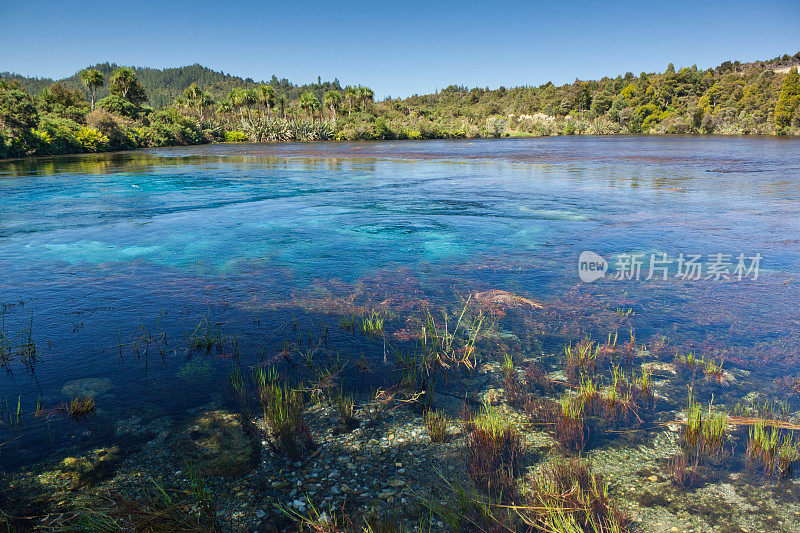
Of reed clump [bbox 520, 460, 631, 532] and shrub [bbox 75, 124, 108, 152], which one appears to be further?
shrub [bbox 75, 124, 108, 152]

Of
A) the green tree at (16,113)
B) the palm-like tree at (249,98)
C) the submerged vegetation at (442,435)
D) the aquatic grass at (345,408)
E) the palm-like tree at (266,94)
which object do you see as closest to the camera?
the submerged vegetation at (442,435)

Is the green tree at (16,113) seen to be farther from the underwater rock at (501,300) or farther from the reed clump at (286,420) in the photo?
the reed clump at (286,420)

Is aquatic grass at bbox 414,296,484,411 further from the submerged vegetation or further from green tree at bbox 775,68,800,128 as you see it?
green tree at bbox 775,68,800,128

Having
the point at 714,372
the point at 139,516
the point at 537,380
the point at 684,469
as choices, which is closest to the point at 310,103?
the point at 537,380

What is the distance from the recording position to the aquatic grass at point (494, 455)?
4.61 m

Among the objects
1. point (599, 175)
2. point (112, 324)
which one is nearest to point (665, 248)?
point (112, 324)

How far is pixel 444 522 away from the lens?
4.20 meters

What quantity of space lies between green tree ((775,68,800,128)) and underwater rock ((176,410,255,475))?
322ft

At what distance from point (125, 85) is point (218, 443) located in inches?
4145

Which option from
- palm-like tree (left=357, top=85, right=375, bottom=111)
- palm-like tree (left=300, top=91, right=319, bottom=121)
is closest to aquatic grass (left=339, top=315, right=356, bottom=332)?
palm-like tree (left=300, top=91, right=319, bottom=121)

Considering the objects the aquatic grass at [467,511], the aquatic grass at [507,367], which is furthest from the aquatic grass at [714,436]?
the aquatic grass at [467,511]

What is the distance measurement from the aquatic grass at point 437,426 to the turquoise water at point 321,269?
1.26 metres

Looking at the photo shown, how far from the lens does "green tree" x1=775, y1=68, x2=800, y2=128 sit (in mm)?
74375

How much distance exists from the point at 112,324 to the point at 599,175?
95.3ft
